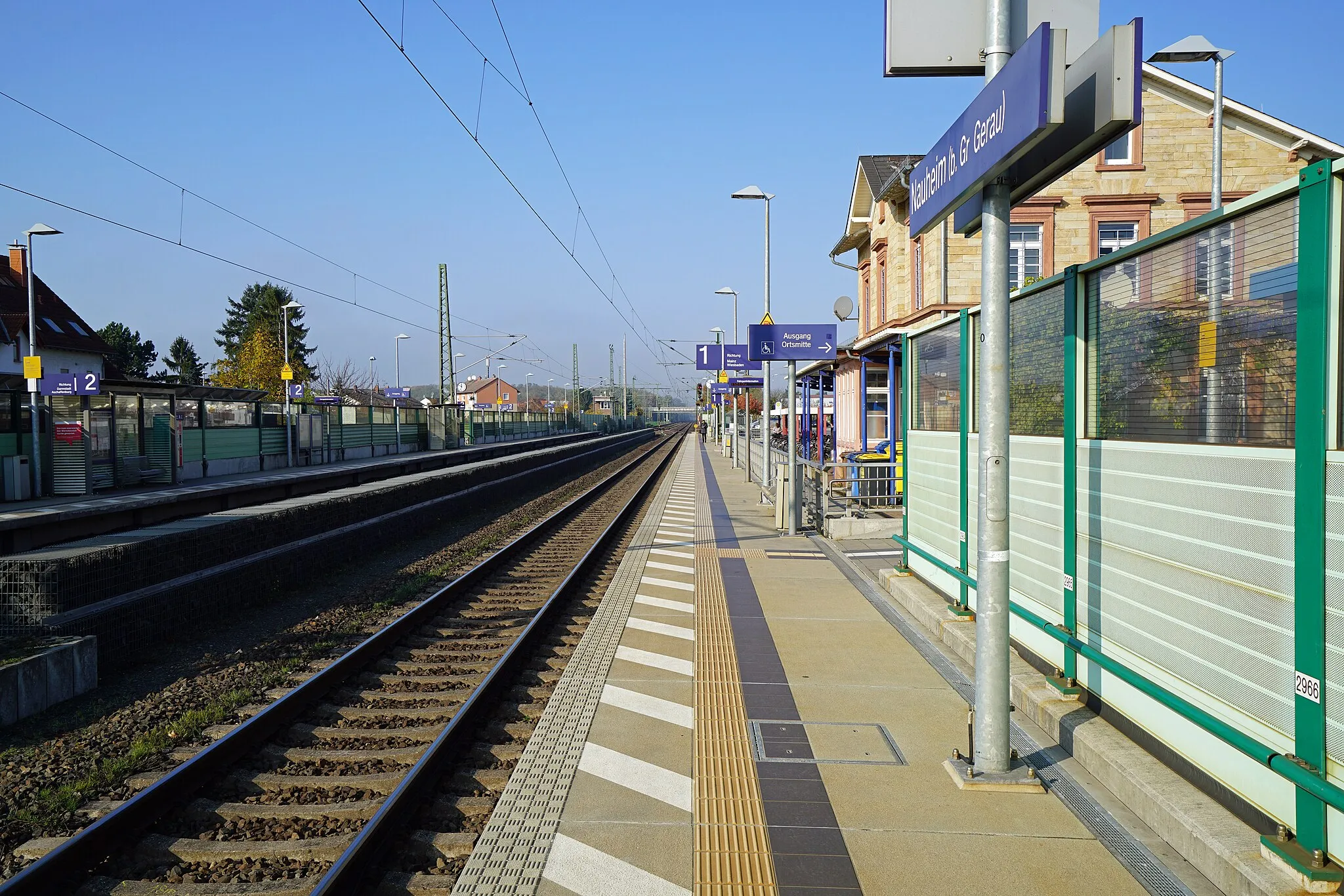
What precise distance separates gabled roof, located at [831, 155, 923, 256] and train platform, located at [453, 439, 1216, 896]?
23.5 m

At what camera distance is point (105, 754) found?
575 cm

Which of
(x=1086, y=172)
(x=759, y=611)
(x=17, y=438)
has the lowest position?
(x=759, y=611)

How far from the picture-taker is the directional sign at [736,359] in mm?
39062

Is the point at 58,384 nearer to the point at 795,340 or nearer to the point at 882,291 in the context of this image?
the point at 795,340

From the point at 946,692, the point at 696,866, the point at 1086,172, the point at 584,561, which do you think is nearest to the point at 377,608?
the point at 584,561

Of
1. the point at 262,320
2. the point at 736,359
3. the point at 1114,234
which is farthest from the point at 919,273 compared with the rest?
the point at 262,320

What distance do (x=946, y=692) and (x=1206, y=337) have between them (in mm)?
3367

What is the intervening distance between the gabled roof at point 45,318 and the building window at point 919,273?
3756cm

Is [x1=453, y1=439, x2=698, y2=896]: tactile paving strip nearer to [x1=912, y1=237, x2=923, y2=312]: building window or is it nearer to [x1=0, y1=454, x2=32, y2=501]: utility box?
[x1=0, y1=454, x2=32, y2=501]: utility box

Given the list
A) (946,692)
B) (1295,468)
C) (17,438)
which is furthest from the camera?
(17,438)

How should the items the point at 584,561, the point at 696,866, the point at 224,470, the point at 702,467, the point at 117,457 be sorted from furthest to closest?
the point at 702,467
the point at 224,470
the point at 117,457
the point at 584,561
the point at 696,866

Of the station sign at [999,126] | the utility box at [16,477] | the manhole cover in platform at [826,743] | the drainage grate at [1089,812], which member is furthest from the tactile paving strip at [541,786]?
the utility box at [16,477]

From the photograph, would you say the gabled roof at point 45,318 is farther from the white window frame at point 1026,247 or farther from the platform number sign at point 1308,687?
the platform number sign at point 1308,687

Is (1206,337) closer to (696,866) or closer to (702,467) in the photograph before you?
(696,866)
